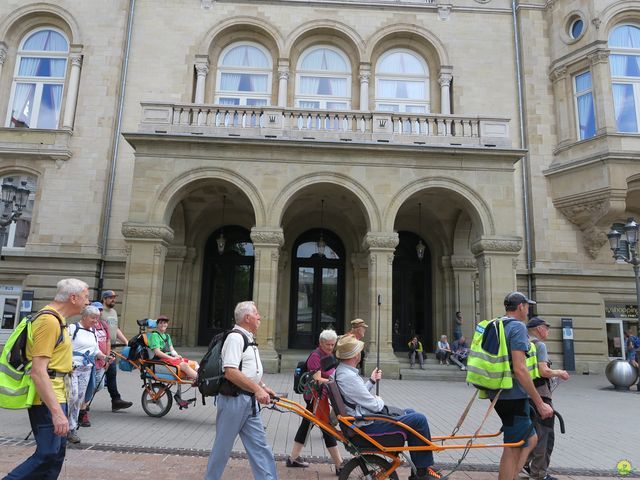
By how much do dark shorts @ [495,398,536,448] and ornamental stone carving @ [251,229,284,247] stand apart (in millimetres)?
10227

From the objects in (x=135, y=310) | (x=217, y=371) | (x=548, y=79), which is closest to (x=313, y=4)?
(x=548, y=79)

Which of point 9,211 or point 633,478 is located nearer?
point 633,478

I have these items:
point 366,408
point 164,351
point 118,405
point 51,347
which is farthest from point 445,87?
point 51,347

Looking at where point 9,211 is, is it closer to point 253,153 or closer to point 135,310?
point 135,310

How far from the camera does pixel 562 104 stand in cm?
1803

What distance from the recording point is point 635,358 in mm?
13977

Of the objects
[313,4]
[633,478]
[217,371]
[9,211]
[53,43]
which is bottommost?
[633,478]

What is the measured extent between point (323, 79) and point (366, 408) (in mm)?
17072

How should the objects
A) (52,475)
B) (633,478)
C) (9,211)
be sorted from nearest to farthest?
(52,475)
(633,478)
(9,211)

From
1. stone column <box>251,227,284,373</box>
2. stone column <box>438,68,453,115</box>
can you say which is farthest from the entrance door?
stone column <box>251,227,284,373</box>

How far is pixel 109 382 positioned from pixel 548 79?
754 inches

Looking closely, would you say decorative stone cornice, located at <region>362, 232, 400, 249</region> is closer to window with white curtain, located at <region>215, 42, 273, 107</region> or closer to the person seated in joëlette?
the person seated in joëlette

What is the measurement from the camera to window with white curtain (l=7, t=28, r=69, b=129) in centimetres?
1827

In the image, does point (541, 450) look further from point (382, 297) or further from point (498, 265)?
point (498, 265)
